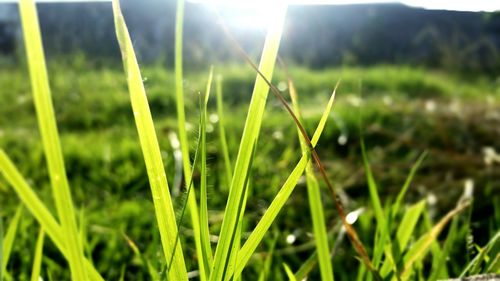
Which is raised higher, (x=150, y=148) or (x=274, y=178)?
(x=150, y=148)

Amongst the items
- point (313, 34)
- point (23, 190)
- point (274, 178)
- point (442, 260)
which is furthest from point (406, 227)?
point (313, 34)

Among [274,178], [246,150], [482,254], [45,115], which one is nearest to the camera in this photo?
[45,115]

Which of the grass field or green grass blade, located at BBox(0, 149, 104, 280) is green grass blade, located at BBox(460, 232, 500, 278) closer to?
the grass field

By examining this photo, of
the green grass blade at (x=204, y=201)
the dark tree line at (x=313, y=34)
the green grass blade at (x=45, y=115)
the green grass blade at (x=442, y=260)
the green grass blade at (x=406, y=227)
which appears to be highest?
the green grass blade at (x=45, y=115)

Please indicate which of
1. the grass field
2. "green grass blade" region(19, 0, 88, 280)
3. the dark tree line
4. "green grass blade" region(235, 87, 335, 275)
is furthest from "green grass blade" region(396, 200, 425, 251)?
the dark tree line

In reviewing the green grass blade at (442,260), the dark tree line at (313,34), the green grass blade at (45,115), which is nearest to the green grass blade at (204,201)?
the green grass blade at (45,115)

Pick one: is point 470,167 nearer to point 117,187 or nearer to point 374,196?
point 117,187

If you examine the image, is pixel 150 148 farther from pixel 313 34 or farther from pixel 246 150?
pixel 313 34

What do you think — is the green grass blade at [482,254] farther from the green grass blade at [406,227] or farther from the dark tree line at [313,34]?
the dark tree line at [313,34]
